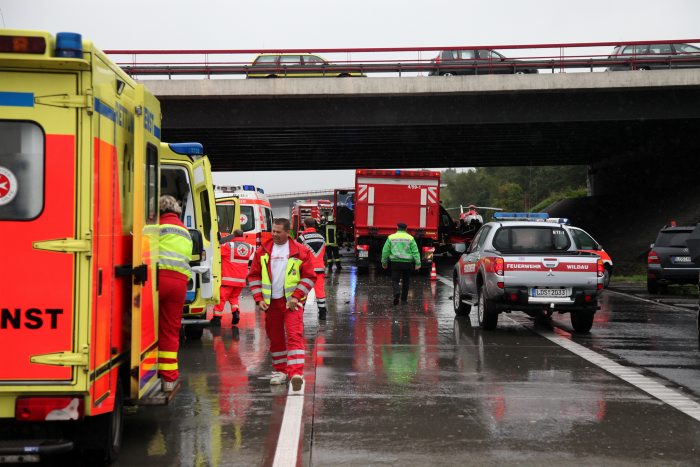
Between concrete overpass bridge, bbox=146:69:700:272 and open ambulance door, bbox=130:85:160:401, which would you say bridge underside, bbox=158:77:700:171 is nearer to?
concrete overpass bridge, bbox=146:69:700:272

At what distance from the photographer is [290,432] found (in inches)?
276

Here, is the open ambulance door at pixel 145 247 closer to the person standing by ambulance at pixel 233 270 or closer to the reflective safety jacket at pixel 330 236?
the person standing by ambulance at pixel 233 270

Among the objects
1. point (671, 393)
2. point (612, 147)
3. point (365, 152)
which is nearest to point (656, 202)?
point (612, 147)

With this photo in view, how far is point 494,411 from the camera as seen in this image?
7812mm

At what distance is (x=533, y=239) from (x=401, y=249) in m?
3.61

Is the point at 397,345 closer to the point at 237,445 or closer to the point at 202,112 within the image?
the point at 237,445

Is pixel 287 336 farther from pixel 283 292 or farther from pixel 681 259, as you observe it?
pixel 681 259

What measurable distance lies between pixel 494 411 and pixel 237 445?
7.82 ft

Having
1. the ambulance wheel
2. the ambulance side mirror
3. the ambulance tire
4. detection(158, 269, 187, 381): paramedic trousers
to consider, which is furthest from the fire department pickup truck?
the ambulance tire

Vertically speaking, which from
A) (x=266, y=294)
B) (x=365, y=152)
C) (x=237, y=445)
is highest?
(x=365, y=152)

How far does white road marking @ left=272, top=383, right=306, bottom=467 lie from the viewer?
245 inches

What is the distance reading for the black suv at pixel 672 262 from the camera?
20.5m

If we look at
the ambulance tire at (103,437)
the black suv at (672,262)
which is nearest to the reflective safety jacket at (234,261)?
the ambulance tire at (103,437)

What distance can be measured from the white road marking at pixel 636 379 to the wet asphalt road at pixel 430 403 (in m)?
0.12
